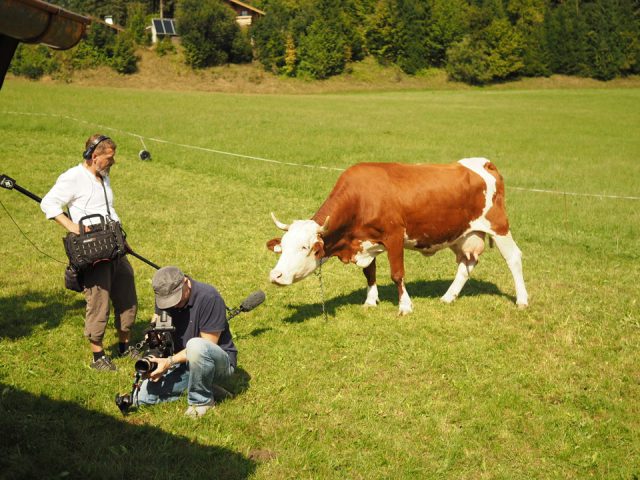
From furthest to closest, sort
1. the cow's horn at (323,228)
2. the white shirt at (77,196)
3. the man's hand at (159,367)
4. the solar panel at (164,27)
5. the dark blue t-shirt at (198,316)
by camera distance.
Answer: the solar panel at (164,27) → the cow's horn at (323,228) → the white shirt at (77,196) → the dark blue t-shirt at (198,316) → the man's hand at (159,367)

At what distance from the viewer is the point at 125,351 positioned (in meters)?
7.99

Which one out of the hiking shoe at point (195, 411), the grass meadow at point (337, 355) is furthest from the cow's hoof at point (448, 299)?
the hiking shoe at point (195, 411)

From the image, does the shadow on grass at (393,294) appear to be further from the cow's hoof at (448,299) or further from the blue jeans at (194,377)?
the blue jeans at (194,377)

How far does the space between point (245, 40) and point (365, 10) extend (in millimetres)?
19224

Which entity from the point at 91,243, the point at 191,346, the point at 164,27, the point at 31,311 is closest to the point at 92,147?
the point at 91,243

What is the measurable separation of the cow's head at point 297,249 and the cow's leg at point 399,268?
4.04ft

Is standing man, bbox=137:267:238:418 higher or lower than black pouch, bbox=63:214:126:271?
lower

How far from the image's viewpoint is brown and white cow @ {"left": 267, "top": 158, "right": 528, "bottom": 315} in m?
9.20

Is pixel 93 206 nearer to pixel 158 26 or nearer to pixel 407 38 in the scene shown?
pixel 158 26

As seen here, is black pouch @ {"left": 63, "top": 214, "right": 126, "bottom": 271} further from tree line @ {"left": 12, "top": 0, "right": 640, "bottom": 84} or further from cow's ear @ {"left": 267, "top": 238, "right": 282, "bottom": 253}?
tree line @ {"left": 12, "top": 0, "right": 640, "bottom": 84}

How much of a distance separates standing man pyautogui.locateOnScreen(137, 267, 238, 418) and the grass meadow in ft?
0.65

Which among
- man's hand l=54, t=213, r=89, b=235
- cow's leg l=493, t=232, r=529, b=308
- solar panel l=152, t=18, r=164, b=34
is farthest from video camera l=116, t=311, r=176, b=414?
solar panel l=152, t=18, r=164, b=34

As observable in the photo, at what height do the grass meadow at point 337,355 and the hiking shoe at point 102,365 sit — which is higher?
the hiking shoe at point 102,365

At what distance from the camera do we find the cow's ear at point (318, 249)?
8.90 meters
